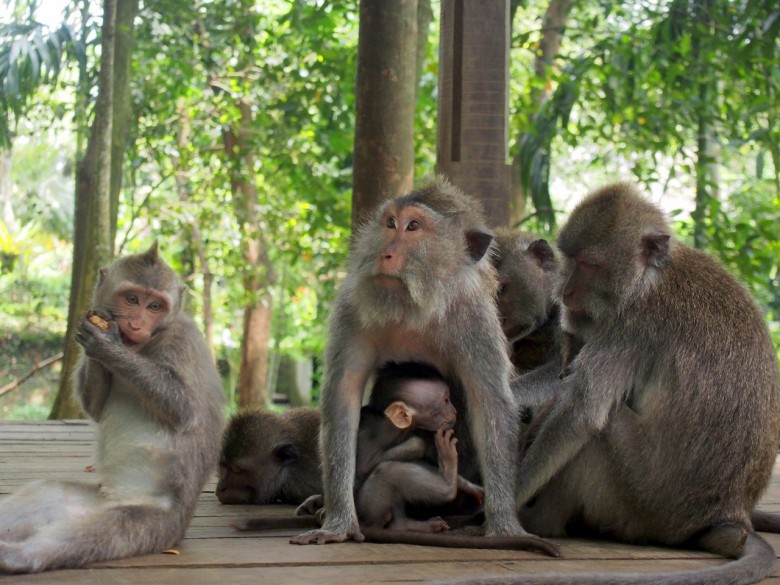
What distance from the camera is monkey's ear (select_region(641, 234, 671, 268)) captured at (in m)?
3.23

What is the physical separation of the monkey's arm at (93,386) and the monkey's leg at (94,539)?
0.45 m

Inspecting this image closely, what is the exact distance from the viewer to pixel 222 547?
9.95 feet

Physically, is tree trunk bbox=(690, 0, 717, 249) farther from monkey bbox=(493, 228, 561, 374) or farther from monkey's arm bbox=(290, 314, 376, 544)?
monkey's arm bbox=(290, 314, 376, 544)

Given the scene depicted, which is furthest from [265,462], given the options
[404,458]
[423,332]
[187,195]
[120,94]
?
[187,195]

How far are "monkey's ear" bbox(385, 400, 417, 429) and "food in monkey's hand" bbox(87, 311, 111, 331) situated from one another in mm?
899

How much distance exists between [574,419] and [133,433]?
1.34 meters

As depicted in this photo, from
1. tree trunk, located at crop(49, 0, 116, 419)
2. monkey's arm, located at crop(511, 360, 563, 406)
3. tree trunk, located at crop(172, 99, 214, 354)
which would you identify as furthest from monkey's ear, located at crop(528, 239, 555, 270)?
tree trunk, located at crop(172, 99, 214, 354)

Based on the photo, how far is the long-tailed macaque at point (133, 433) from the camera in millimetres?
2723

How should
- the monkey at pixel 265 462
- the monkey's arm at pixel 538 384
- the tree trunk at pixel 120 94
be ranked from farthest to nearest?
the tree trunk at pixel 120 94 < the monkey at pixel 265 462 < the monkey's arm at pixel 538 384

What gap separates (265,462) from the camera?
13.3ft

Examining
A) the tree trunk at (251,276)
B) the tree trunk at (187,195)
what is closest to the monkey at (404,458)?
the tree trunk at (251,276)

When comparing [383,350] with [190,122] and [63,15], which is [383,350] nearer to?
[63,15]

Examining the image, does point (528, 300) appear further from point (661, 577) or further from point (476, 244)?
point (661, 577)

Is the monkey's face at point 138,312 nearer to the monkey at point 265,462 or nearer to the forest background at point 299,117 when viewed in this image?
the monkey at point 265,462
